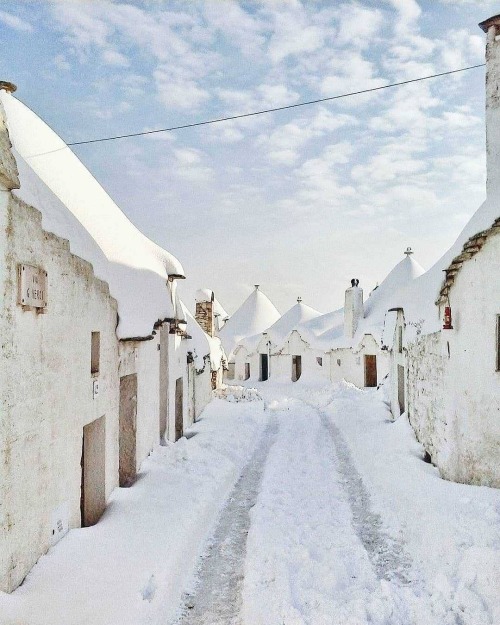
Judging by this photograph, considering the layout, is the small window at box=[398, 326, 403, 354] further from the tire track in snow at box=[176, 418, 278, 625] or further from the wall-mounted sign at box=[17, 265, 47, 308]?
the wall-mounted sign at box=[17, 265, 47, 308]

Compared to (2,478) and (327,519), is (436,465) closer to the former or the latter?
(327,519)

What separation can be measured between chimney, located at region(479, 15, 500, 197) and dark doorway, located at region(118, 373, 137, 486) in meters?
8.03

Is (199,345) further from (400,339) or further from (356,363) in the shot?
(356,363)

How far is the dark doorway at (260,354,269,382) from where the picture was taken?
3547 cm

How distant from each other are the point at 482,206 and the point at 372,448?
636cm

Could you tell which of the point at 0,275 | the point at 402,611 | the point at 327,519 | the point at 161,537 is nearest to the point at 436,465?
the point at 327,519

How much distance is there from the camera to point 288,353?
32.7 m

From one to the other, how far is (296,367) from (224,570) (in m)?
26.7

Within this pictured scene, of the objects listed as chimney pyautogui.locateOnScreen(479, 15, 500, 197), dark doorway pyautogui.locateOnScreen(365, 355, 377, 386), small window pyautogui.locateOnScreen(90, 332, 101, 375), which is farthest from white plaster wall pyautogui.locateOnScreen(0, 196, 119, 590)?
dark doorway pyautogui.locateOnScreen(365, 355, 377, 386)

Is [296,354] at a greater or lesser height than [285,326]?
lesser

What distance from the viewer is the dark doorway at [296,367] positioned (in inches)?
1283

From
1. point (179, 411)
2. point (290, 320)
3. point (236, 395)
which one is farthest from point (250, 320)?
point (179, 411)

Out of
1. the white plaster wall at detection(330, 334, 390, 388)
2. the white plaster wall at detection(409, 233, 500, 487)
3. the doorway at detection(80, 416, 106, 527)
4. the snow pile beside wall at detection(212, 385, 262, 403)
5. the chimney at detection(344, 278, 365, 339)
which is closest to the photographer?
the doorway at detection(80, 416, 106, 527)

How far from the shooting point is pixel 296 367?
32906 mm
